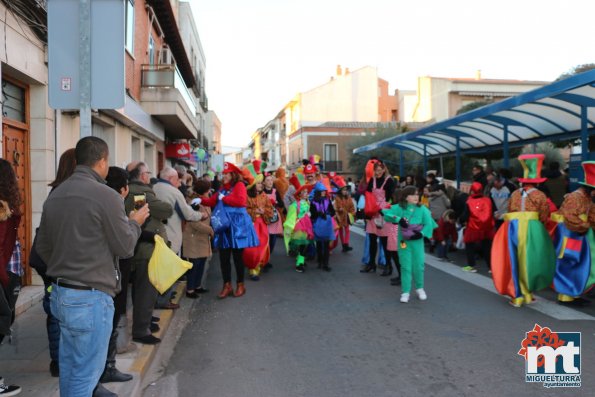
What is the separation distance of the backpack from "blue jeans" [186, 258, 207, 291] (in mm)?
4708

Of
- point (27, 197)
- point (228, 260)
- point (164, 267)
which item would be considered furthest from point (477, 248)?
point (27, 197)

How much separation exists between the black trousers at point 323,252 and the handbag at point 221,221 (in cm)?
270

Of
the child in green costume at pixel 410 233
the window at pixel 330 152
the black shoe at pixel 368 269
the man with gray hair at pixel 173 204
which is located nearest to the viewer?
the man with gray hair at pixel 173 204

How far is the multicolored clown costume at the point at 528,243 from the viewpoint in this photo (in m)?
6.25

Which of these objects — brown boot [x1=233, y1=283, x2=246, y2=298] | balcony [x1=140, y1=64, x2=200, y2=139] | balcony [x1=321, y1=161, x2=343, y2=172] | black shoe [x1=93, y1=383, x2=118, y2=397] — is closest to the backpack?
brown boot [x1=233, y1=283, x2=246, y2=298]

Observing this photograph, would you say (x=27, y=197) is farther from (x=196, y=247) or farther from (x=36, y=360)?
(x=36, y=360)

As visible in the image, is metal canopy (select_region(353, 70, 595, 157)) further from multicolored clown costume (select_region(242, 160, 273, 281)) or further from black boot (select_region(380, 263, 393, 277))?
multicolored clown costume (select_region(242, 160, 273, 281))

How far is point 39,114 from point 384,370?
552cm

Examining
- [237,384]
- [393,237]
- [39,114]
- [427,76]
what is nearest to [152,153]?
[39,114]

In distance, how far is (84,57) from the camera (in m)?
4.12

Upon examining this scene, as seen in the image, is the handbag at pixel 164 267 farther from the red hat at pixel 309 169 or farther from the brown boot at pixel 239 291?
the red hat at pixel 309 169

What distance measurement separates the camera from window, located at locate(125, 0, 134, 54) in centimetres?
1155

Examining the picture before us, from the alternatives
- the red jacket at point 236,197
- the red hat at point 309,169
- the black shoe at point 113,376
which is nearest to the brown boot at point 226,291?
the red jacket at point 236,197

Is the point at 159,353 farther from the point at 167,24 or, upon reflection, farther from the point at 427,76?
the point at 427,76
